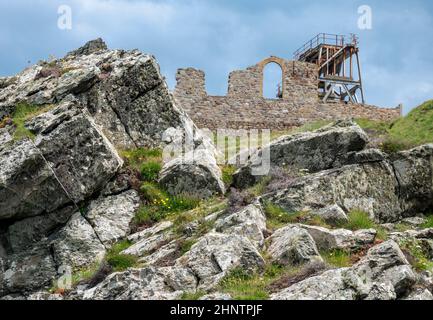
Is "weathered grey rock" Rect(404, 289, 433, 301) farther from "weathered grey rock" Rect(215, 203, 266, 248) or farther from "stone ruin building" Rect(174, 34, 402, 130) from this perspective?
"stone ruin building" Rect(174, 34, 402, 130)

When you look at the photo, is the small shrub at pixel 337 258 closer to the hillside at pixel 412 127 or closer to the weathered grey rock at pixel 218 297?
the weathered grey rock at pixel 218 297

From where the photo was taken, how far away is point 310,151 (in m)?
21.9

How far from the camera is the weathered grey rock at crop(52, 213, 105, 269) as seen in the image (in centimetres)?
1917

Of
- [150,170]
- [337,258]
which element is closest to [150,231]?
[150,170]

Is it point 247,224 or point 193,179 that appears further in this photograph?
point 193,179

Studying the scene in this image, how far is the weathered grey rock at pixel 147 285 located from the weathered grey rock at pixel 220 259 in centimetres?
Answer: 30

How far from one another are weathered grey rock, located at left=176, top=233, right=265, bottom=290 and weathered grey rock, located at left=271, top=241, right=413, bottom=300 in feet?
4.93

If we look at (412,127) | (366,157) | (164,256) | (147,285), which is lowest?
(147,285)

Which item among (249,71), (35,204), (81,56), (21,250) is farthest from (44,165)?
(249,71)

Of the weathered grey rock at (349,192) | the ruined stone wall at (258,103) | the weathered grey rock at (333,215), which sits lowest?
the weathered grey rock at (333,215)

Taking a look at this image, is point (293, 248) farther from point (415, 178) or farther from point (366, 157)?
point (415, 178)

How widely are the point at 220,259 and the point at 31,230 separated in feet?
21.6

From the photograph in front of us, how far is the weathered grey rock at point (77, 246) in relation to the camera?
755 inches

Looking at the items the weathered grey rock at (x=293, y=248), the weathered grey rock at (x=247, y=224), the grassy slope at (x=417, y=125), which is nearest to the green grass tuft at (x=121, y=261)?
the weathered grey rock at (x=247, y=224)
